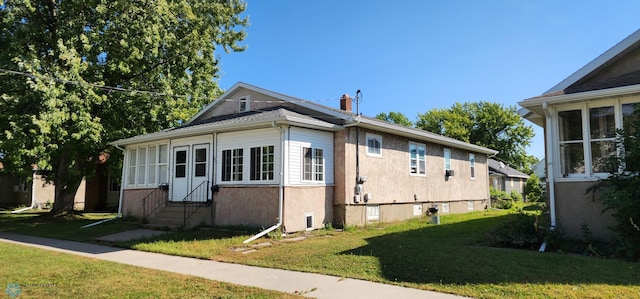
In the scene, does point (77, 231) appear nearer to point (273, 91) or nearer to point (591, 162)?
point (273, 91)

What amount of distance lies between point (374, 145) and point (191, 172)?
21.2 feet

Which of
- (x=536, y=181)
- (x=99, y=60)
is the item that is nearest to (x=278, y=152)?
(x=99, y=60)

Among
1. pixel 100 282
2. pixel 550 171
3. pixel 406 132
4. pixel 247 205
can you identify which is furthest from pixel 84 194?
pixel 550 171

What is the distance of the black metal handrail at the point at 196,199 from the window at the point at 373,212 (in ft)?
17.5

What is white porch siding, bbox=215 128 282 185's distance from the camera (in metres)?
11.9

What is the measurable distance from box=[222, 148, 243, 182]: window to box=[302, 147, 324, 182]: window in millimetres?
2117

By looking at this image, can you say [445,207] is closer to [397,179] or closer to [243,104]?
[397,179]

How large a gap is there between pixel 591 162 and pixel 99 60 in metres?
18.5

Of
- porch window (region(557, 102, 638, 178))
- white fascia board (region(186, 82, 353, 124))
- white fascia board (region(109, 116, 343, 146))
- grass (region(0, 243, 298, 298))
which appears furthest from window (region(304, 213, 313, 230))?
porch window (region(557, 102, 638, 178))

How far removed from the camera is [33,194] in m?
26.4

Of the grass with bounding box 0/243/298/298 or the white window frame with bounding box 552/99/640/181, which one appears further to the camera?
the white window frame with bounding box 552/99/640/181

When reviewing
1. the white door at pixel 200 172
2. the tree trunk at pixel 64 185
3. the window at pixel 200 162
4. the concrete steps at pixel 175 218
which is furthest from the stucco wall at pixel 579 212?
the tree trunk at pixel 64 185

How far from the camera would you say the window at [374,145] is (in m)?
14.0

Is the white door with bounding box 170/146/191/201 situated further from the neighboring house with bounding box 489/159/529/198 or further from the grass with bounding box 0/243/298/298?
the neighboring house with bounding box 489/159/529/198
